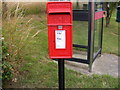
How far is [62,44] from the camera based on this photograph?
243 cm

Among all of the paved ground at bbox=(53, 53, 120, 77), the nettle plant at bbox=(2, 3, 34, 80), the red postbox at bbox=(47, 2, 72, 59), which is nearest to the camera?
the red postbox at bbox=(47, 2, 72, 59)

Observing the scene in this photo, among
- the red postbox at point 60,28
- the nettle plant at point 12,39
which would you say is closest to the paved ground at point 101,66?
the nettle plant at point 12,39

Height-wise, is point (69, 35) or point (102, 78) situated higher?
point (69, 35)

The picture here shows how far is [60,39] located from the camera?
2.42 meters

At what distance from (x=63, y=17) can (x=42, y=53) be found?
2.89m

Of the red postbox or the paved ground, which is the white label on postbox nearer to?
→ the red postbox

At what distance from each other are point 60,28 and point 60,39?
139mm

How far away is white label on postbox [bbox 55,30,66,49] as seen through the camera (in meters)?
2.40

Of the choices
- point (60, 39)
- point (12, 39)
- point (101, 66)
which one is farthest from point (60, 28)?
point (101, 66)

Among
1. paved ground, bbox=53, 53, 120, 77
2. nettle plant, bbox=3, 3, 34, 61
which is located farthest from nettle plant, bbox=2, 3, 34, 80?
paved ground, bbox=53, 53, 120, 77

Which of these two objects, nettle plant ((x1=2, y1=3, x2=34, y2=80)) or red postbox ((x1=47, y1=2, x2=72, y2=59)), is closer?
red postbox ((x1=47, y1=2, x2=72, y2=59))

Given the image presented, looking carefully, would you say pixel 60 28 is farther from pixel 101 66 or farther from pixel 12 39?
pixel 101 66

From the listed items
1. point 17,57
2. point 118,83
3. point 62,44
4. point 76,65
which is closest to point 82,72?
point 76,65

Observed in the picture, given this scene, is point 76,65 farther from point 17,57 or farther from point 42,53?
point 17,57
